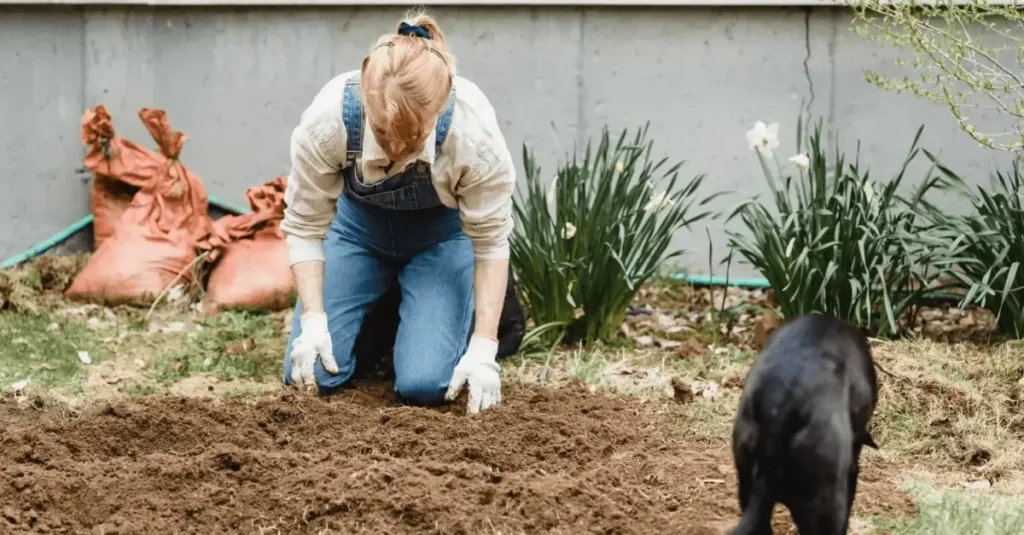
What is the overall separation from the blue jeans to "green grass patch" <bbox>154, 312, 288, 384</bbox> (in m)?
0.43

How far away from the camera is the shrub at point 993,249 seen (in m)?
4.34

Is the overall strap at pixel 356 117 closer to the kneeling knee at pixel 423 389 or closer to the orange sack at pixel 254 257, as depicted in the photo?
the kneeling knee at pixel 423 389

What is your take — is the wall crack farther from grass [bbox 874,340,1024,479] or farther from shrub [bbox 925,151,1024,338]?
grass [bbox 874,340,1024,479]

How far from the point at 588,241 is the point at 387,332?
82cm

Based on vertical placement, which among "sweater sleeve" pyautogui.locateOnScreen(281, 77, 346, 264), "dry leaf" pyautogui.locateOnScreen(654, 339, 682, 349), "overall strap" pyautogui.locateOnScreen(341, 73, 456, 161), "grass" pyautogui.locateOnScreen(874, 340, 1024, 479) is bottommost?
"dry leaf" pyautogui.locateOnScreen(654, 339, 682, 349)

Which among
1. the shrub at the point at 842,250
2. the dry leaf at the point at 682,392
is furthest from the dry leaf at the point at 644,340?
the dry leaf at the point at 682,392

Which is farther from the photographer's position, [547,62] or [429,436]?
[547,62]

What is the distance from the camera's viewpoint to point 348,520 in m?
2.58

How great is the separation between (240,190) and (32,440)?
9.03 feet

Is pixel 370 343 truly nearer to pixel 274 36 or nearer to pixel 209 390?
pixel 209 390

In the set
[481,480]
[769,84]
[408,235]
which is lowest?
[481,480]

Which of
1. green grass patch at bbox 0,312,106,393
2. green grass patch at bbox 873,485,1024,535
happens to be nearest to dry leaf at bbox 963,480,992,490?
green grass patch at bbox 873,485,1024,535

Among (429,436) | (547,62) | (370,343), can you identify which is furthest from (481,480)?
(547,62)

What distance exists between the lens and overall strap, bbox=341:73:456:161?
3.42m
